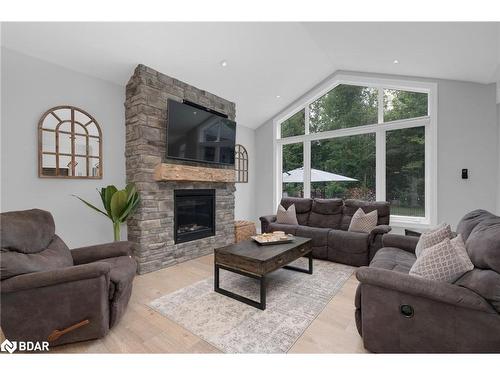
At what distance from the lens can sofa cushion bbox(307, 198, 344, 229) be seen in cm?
423

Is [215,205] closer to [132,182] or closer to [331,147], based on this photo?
[132,182]

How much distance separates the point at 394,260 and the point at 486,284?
3.43ft

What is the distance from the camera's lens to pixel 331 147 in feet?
16.4

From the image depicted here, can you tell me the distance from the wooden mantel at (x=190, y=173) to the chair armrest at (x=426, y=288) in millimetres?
2653

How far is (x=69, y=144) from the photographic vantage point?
2945 mm

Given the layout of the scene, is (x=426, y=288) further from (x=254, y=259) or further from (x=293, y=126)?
(x=293, y=126)

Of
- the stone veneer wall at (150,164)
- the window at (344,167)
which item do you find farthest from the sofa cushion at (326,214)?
the stone veneer wall at (150,164)

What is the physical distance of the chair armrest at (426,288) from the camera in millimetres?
1352

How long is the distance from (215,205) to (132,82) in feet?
7.65

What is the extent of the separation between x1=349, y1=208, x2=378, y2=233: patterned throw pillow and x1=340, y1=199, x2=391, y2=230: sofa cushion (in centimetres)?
14

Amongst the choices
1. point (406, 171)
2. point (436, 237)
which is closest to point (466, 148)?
point (406, 171)
